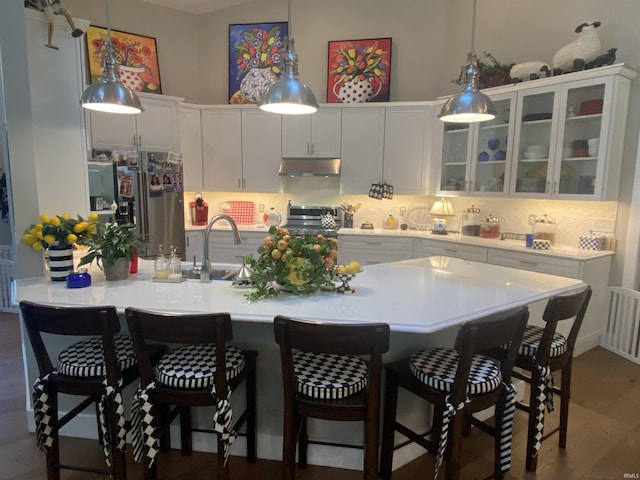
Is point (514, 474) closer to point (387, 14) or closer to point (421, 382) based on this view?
point (421, 382)

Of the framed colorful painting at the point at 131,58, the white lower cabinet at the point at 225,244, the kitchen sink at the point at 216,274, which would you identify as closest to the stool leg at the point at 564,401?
the kitchen sink at the point at 216,274

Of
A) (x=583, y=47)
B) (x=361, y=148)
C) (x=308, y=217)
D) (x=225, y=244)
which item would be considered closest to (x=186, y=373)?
(x=225, y=244)

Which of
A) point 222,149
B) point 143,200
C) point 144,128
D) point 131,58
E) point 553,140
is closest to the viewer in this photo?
point 553,140

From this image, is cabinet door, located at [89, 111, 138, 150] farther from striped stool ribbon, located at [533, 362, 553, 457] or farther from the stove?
striped stool ribbon, located at [533, 362, 553, 457]

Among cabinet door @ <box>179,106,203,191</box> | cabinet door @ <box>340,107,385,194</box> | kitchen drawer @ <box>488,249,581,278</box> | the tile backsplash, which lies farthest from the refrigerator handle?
kitchen drawer @ <box>488,249,581,278</box>

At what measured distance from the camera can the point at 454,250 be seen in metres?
4.38

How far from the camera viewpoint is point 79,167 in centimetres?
265

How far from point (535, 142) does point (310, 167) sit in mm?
2409

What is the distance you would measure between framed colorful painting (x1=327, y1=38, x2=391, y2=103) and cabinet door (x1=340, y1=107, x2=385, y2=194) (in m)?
0.24

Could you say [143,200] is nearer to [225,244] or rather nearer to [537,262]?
[225,244]

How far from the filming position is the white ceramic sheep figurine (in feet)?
11.7

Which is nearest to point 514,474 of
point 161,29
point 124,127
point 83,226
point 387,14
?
point 83,226

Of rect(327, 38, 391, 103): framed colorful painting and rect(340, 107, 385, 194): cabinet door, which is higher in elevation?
rect(327, 38, 391, 103): framed colorful painting

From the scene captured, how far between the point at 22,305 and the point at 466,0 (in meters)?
5.10
